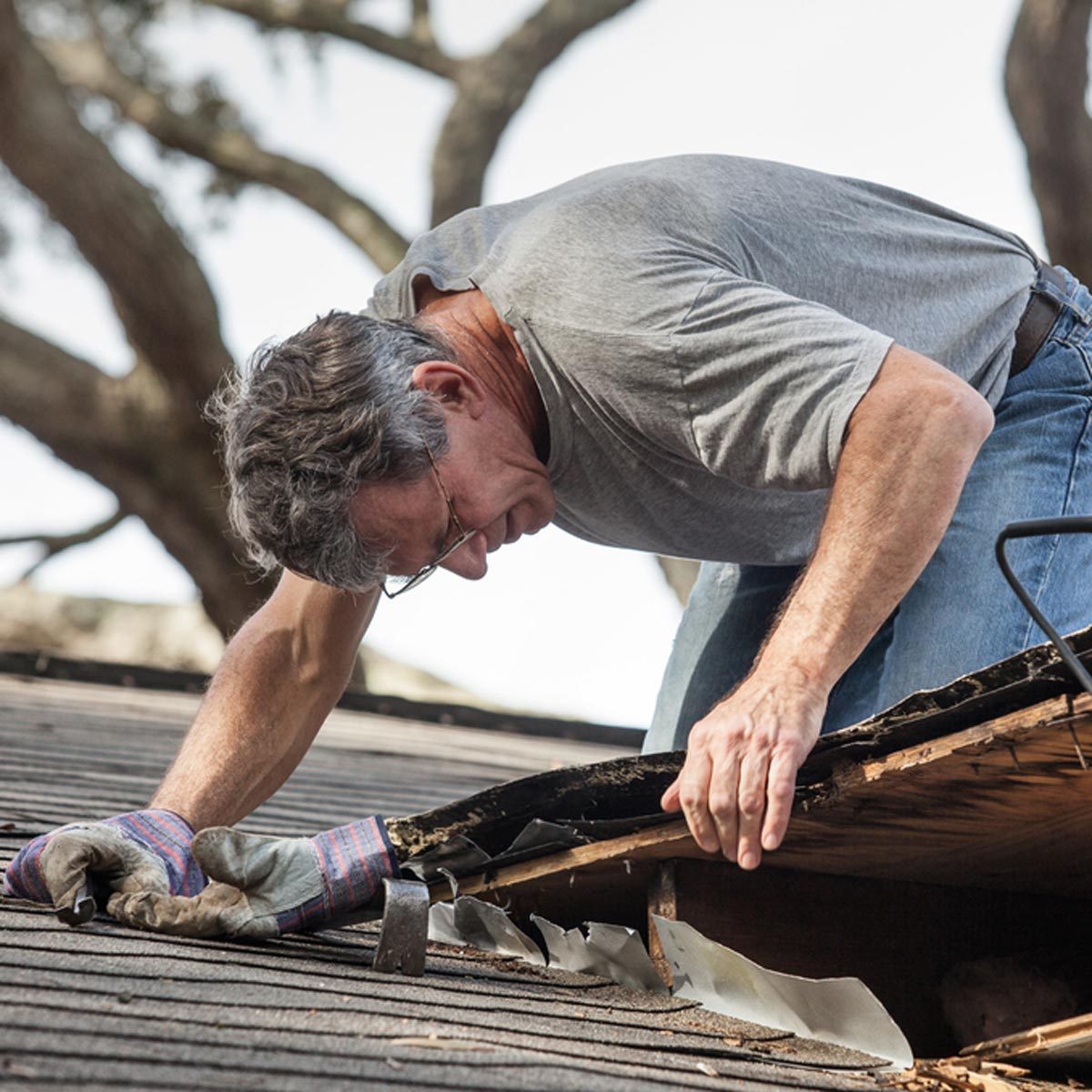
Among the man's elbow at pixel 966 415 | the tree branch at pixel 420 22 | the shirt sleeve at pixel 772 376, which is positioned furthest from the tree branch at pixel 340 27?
the man's elbow at pixel 966 415

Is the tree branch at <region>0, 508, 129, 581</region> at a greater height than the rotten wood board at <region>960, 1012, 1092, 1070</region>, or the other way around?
the rotten wood board at <region>960, 1012, 1092, 1070</region>

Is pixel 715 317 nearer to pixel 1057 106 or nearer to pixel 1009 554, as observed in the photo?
pixel 1009 554

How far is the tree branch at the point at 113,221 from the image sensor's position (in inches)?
275

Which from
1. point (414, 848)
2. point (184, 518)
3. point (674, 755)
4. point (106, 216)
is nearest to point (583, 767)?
point (674, 755)

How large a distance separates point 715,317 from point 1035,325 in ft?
2.80

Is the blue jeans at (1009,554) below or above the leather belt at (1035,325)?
below

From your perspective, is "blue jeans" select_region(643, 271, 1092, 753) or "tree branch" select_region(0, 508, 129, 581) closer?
"blue jeans" select_region(643, 271, 1092, 753)

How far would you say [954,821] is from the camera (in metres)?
1.72

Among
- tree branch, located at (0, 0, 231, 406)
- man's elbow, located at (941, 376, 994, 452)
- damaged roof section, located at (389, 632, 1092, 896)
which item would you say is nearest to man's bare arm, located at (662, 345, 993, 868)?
man's elbow, located at (941, 376, 994, 452)

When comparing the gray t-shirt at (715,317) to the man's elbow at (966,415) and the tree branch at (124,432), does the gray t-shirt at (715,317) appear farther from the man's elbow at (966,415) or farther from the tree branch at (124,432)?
the tree branch at (124,432)

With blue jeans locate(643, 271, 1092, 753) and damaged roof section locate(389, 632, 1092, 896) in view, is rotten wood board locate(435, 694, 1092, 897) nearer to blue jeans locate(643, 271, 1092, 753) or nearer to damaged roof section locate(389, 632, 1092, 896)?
damaged roof section locate(389, 632, 1092, 896)

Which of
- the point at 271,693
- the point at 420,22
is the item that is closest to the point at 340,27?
the point at 420,22

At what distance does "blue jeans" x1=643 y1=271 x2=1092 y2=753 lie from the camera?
7.89 feet

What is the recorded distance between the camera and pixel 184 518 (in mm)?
8234
